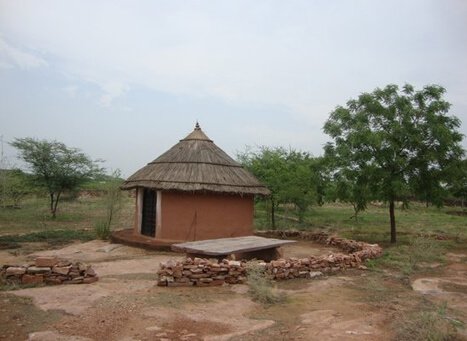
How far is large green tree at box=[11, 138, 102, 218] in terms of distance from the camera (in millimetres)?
21797

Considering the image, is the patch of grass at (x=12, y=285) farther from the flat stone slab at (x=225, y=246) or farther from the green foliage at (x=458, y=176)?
the green foliage at (x=458, y=176)

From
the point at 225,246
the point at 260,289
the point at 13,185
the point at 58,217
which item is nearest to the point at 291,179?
the point at 225,246

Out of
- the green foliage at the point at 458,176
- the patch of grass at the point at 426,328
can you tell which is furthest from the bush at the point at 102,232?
the green foliage at the point at 458,176

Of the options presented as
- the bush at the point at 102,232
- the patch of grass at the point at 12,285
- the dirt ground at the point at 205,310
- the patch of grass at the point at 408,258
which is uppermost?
the bush at the point at 102,232

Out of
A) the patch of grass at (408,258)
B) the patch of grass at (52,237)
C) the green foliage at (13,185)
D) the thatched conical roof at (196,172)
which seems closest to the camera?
the patch of grass at (408,258)

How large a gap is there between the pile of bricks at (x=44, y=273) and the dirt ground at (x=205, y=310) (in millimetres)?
334

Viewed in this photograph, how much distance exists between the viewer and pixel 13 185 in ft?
80.3

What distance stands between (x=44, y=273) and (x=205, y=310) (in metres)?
3.71

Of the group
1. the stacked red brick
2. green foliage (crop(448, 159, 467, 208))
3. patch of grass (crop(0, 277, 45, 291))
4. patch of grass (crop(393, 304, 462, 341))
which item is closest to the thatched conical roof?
the stacked red brick

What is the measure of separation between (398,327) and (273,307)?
2.09m

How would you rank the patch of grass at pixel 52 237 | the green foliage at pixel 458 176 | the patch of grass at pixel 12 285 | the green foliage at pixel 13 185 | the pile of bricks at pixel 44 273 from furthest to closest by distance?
the green foliage at pixel 13 185, the patch of grass at pixel 52 237, the green foliage at pixel 458 176, the pile of bricks at pixel 44 273, the patch of grass at pixel 12 285

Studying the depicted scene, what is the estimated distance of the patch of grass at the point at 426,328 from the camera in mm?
5376

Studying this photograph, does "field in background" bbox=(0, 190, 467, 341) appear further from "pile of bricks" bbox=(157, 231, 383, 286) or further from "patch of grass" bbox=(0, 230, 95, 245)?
"pile of bricks" bbox=(157, 231, 383, 286)

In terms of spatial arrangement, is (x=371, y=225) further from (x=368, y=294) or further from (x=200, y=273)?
(x=200, y=273)
